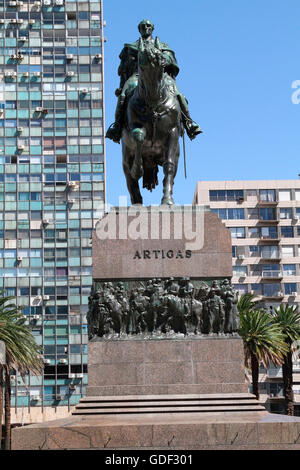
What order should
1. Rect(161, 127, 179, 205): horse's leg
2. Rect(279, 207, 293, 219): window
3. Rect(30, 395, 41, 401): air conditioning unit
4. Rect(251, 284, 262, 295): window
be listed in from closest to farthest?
1. Rect(161, 127, 179, 205): horse's leg
2. Rect(30, 395, 41, 401): air conditioning unit
3. Rect(251, 284, 262, 295): window
4. Rect(279, 207, 293, 219): window

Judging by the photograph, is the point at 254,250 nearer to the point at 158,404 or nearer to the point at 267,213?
the point at 267,213

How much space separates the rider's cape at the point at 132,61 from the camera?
19391 millimetres

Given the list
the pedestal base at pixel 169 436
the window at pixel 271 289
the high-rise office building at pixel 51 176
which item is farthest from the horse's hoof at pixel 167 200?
the window at pixel 271 289

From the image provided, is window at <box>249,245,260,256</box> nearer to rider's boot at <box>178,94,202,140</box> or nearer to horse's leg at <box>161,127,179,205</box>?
rider's boot at <box>178,94,202,140</box>

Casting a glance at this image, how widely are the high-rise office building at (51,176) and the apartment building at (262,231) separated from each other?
54.4 ft

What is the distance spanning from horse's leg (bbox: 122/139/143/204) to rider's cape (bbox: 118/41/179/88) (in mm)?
1952

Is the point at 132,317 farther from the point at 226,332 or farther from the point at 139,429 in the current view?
the point at 139,429

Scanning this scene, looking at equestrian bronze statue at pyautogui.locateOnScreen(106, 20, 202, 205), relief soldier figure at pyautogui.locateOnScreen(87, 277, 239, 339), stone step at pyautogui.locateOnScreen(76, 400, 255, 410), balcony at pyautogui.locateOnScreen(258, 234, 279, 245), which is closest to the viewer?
stone step at pyautogui.locateOnScreen(76, 400, 255, 410)

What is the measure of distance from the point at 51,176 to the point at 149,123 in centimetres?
6702

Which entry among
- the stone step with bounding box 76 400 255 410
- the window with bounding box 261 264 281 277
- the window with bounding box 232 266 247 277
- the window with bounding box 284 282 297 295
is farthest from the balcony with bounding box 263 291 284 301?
the stone step with bounding box 76 400 255 410

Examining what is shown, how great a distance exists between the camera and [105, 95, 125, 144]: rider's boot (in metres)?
18.9

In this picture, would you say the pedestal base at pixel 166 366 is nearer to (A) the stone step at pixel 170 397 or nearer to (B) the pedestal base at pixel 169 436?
(A) the stone step at pixel 170 397
